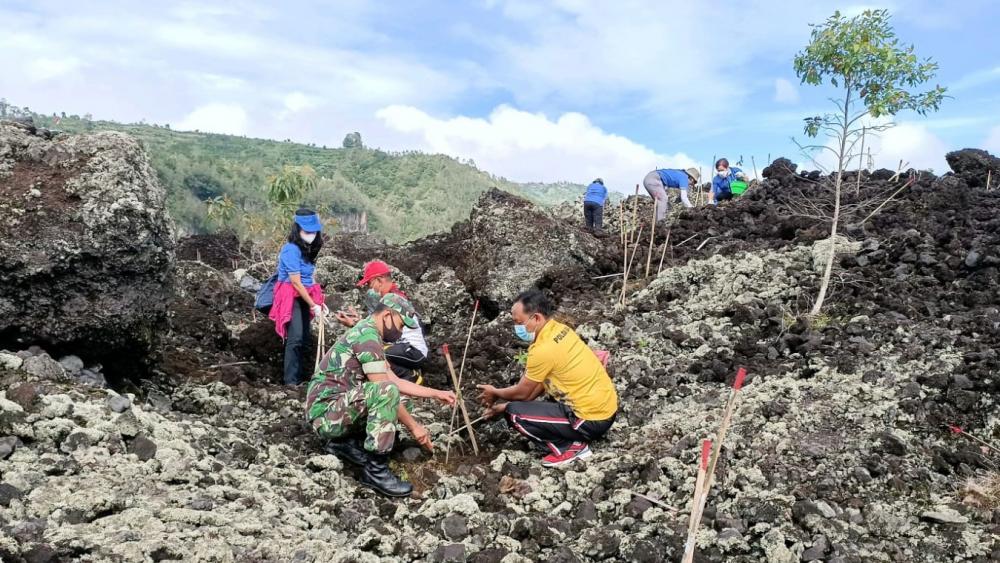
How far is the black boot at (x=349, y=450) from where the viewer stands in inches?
162

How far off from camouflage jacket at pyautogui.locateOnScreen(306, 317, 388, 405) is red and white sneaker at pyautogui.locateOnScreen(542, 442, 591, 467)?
1.19 meters

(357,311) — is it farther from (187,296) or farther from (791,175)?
(791,175)

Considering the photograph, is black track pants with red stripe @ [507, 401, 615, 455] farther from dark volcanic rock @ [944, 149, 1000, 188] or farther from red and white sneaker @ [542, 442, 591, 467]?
dark volcanic rock @ [944, 149, 1000, 188]

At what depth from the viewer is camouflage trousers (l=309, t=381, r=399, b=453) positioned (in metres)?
3.93

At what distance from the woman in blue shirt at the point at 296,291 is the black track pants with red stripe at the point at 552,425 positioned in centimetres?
200

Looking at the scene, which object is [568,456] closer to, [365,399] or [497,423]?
[497,423]

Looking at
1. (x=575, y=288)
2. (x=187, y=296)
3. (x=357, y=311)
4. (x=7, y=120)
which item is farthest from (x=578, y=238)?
(x=7, y=120)

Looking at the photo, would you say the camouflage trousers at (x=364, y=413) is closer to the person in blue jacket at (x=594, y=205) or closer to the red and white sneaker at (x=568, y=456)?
the red and white sneaker at (x=568, y=456)

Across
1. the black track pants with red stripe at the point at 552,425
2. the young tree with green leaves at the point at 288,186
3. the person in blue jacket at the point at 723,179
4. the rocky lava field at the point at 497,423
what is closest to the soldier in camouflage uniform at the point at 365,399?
the rocky lava field at the point at 497,423

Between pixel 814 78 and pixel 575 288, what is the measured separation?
3.47 meters

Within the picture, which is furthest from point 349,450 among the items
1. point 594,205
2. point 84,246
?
point 594,205

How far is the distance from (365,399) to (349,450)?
0.40m

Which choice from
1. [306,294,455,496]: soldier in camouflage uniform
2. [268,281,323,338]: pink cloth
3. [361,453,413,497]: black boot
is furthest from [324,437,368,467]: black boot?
[268,281,323,338]: pink cloth

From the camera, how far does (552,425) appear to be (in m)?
4.31
